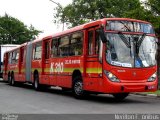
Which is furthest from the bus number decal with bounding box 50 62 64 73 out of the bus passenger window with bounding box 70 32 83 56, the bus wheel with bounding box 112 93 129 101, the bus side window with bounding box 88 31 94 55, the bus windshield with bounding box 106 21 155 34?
the bus windshield with bounding box 106 21 155 34

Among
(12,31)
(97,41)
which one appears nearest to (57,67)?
(97,41)

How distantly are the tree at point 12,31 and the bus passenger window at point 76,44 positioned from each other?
71100 millimetres

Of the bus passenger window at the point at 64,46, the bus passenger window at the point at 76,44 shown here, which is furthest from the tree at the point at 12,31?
the bus passenger window at the point at 76,44

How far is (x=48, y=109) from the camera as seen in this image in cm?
1352

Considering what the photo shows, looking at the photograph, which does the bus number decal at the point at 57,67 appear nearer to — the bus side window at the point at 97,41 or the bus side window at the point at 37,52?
the bus side window at the point at 37,52

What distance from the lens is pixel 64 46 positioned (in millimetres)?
19938

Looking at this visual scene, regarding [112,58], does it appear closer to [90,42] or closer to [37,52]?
[90,42]

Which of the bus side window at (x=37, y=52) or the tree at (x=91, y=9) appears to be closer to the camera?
the bus side window at (x=37, y=52)

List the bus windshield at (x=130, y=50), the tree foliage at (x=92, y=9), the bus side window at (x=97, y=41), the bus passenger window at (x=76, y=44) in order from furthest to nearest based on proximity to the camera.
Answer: the tree foliage at (x=92, y=9) → the bus passenger window at (x=76, y=44) → the bus side window at (x=97, y=41) → the bus windshield at (x=130, y=50)

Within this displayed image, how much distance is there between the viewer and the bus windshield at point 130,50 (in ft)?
51.3

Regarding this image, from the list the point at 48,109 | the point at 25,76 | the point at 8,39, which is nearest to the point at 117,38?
the point at 48,109

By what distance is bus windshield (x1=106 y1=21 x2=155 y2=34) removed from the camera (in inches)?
627

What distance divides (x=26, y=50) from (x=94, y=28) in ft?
39.7

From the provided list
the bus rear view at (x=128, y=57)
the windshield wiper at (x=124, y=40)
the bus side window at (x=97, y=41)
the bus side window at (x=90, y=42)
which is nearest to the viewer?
Result: the bus rear view at (x=128, y=57)
